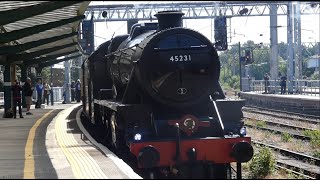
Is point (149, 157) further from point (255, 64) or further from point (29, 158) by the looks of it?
point (255, 64)

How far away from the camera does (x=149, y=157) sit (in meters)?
8.94

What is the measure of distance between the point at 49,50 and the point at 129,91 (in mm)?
14034

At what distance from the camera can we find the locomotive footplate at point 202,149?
909 cm

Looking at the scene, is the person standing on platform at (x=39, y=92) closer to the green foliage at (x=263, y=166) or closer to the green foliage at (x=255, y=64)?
the green foliage at (x=263, y=166)

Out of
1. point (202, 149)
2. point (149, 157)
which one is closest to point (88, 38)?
point (202, 149)

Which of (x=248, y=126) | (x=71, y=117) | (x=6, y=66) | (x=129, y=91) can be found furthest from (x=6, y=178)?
(x=248, y=126)

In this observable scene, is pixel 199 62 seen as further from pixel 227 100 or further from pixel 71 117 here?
pixel 71 117

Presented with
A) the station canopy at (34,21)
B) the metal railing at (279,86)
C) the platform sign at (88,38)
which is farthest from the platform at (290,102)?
the station canopy at (34,21)

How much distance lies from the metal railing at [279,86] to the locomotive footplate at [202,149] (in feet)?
82.3

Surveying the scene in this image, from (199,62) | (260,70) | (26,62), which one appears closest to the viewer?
(199,62)

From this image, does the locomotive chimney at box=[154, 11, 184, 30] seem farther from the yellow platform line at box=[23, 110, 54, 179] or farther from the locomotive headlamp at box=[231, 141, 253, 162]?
the yellow platform line at box=[23, 110, 54, 179]

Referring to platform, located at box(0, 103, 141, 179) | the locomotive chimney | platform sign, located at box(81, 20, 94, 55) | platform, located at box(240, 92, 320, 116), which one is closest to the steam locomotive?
the locomotive chimney

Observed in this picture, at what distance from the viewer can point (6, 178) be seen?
7.73 m

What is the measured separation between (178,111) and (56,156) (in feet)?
8.00
